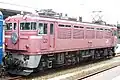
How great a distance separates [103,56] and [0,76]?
456 inches

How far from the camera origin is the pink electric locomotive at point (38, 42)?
12.8m

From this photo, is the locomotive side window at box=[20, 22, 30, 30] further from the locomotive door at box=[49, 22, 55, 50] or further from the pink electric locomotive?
the locomotive door at box=[49, 22, 55, 50]

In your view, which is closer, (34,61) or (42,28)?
(34,61)

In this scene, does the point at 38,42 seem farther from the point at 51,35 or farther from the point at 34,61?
the point at 51,35

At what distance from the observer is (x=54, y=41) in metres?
13.9

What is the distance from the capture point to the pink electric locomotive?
1279 cm

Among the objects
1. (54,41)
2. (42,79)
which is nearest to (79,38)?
(54,41)

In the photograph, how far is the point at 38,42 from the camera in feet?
42.0

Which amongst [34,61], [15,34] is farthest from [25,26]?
[34,61]

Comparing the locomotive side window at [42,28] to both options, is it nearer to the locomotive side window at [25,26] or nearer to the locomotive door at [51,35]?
the locomotive door at [51,35]

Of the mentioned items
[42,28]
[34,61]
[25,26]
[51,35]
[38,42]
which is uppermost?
[25,26]

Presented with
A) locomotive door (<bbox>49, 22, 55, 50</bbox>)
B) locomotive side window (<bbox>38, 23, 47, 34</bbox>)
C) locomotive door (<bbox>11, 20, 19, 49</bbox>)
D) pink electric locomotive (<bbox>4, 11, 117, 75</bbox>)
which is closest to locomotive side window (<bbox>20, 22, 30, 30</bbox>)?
pink electric locomotive (<bbox>4, 11, 117, 75</bbox>)

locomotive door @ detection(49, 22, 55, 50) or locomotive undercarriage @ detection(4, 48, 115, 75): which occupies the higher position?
locomotive door @ detection(49, 22, 55, 50)

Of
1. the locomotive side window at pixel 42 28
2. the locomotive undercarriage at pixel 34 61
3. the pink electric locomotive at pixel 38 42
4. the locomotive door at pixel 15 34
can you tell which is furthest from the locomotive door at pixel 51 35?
the locomotive door at pixel 15 34
